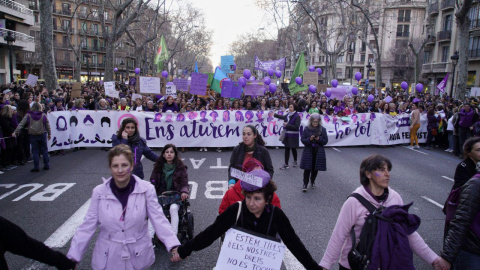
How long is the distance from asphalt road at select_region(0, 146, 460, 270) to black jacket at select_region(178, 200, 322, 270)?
1510mm

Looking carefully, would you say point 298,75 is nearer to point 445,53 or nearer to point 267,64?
point 267,64

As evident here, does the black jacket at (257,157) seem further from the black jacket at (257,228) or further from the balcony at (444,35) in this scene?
the balcony at (444,35)

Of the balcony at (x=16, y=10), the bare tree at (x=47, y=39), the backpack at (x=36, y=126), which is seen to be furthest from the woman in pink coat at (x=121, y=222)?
the balcony at (x=16, y=10)

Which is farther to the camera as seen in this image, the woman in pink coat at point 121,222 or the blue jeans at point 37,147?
the blue jeans at point 37,147

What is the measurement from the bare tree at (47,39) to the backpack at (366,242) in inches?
697

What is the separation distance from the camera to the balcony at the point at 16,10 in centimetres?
3022

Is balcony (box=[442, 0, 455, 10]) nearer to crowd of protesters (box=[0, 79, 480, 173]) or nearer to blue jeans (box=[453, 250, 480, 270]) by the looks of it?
crowd of protesters (box=[0, 79, 480, 173])

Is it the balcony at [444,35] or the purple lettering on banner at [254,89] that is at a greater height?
the balcony at [444,35]

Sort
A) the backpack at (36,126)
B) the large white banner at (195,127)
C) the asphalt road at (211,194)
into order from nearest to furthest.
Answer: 1. the asphalt road at (211,194)
2. the backpack at (36,126)
3. the large white banner at (195,127)

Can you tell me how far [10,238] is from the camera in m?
2.28

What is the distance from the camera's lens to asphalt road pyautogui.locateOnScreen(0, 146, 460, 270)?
15.5ft

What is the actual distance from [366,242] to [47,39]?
17917 millimetres

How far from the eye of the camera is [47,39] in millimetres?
16484

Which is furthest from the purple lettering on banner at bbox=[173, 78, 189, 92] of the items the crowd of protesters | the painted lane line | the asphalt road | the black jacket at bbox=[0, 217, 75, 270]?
the black jacket at bbox=[0, 217, 75, 270]
